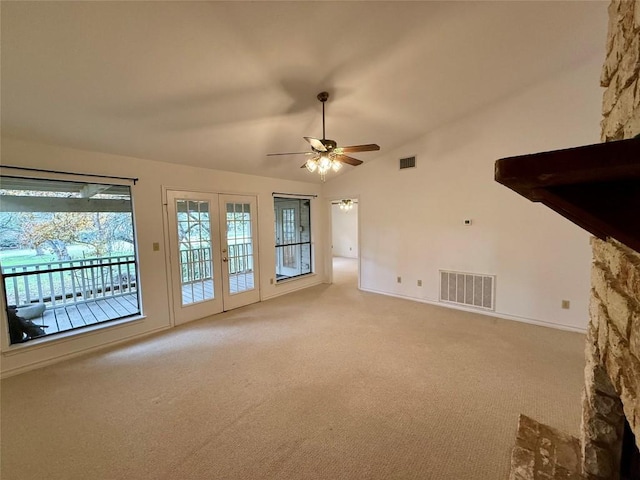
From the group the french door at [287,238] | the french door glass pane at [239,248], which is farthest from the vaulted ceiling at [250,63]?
the french door at [287,238]

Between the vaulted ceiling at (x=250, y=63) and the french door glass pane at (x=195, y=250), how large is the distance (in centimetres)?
80

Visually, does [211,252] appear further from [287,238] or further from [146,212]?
[287,238]

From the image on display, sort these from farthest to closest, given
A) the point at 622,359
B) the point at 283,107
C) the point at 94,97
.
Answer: the point at 283,107 < the point at 94,97 < the point at 622,359

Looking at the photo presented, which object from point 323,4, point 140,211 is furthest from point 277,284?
point 323,4

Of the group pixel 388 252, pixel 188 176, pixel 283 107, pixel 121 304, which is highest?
pixel 283 107

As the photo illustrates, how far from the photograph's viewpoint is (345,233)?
1088 centimetres

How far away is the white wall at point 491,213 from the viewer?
135 inches

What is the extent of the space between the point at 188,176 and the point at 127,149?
2.74 ft

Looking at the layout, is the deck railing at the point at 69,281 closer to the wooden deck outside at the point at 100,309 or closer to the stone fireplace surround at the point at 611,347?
the wooden deck outside at the point at 100,309

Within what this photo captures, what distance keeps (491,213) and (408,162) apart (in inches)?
62.9

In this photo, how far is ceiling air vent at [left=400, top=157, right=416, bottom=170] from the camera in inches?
185

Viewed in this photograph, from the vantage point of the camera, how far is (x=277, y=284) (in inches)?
211

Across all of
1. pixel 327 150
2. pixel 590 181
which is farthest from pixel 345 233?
pixel 590 181

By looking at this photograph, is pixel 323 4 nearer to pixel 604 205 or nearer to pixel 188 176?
pixel 604 205
